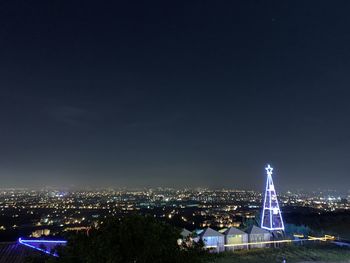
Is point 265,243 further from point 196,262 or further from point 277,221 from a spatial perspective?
point 196,262

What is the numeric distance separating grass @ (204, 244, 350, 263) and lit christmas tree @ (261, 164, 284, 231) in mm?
7251

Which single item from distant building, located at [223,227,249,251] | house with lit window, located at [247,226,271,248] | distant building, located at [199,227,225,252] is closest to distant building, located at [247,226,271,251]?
house with lit window, located at [247,226,271,248]

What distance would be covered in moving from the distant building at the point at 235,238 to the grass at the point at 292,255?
1.51m

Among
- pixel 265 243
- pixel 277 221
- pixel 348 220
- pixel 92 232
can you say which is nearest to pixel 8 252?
pixel 92 232

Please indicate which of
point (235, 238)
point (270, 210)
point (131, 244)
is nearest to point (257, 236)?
point (235, 238)

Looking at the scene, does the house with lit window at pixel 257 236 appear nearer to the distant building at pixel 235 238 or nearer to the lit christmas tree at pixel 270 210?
Result: the distant building at pixel 235 238

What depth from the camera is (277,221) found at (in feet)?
140

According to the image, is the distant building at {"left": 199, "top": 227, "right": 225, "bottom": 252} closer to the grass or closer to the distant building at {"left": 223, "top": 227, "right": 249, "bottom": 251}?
the distant building at {"left": 223, "top": 227, "right": 249, "bottom": 251}

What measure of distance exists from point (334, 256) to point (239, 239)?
25.2 feet

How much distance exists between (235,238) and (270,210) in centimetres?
942

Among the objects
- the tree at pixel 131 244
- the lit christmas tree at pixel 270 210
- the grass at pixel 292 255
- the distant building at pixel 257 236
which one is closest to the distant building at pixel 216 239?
the grass at pixel 292 255

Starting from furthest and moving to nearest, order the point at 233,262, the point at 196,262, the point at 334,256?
1. the point at 334,256
2. the point at 233,262
3. the point at 196,262

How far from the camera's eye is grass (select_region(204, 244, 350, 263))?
2722cm

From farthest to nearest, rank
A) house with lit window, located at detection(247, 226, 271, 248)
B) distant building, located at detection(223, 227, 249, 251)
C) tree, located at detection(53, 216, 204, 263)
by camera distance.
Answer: house with lit window, located at detection(247, 226, 271, 248)
distant building, located at detection(223, 227, 249, 251)
tree, located at detection(53, 216, 204, 263)
